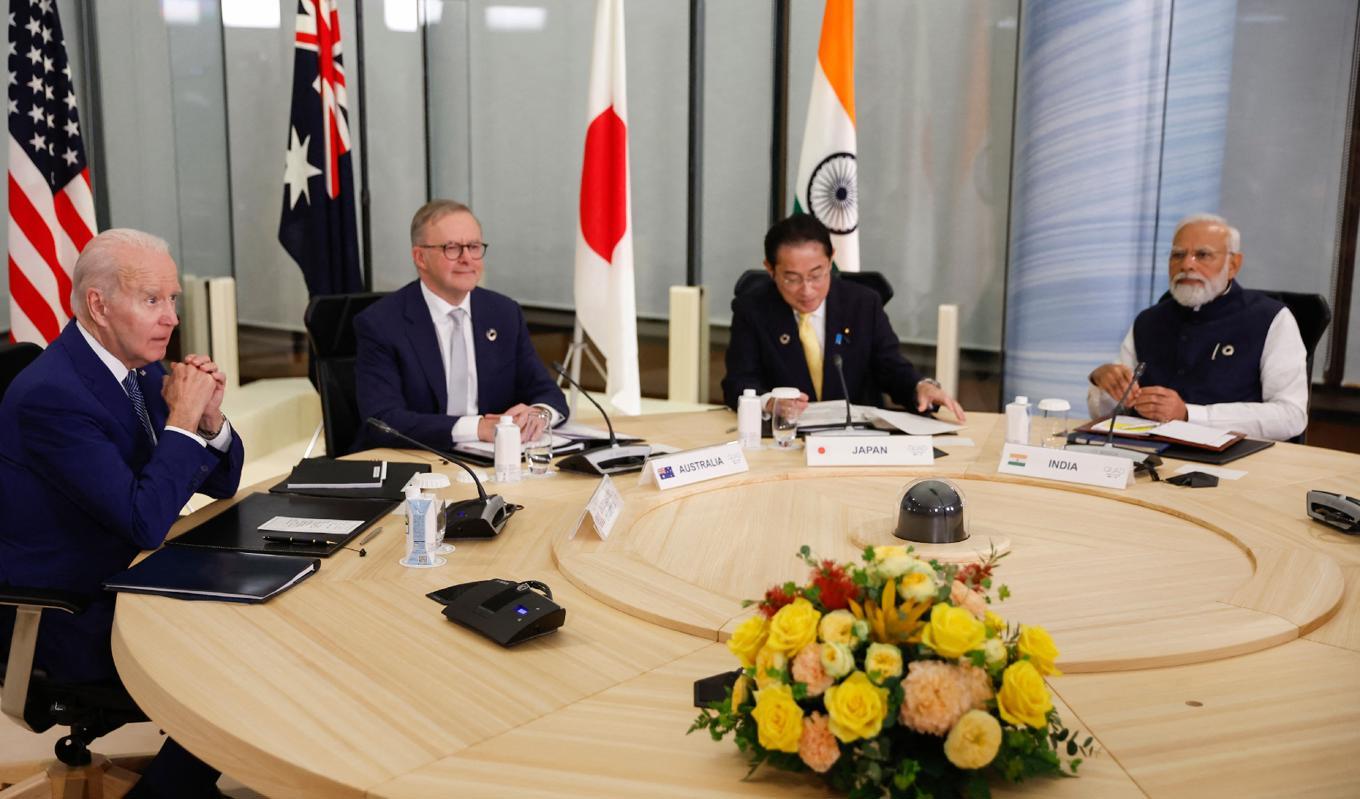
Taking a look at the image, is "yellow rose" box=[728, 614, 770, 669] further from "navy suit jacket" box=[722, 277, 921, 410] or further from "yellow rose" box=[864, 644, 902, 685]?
"navy suit jacket" box=[722, 277, 921, 410]

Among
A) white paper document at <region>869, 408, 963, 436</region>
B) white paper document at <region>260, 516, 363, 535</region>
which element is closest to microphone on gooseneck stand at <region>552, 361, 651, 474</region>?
white paper document at <region>260, 516, 363, 535</region>

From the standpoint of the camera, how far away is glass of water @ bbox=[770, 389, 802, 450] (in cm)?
322

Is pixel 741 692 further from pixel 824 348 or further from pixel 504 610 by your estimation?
pixel 824 348

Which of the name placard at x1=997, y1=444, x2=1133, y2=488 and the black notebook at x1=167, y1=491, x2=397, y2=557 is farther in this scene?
the name placard at x1=997, y1=444, x2=1133, y2=488

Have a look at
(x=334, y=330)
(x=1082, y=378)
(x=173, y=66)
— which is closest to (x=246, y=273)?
(x=173, y=66)

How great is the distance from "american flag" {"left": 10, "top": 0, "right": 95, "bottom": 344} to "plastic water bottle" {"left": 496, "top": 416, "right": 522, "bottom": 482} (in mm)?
3401

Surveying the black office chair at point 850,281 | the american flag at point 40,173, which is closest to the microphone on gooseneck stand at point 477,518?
the black office chair at point 850,281

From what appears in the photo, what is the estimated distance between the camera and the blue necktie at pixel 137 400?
7.87 feet

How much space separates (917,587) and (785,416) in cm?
194

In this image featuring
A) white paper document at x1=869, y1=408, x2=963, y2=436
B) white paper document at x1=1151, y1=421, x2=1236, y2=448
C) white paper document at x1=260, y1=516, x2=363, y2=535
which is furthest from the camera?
white paper document at x1=869, y1=408, x2=963, y2=436

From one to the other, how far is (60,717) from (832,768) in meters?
1.58

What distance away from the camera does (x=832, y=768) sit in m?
1.33

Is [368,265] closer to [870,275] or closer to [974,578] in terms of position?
[870,275]

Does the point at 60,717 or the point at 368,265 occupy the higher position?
the point at 368,265
